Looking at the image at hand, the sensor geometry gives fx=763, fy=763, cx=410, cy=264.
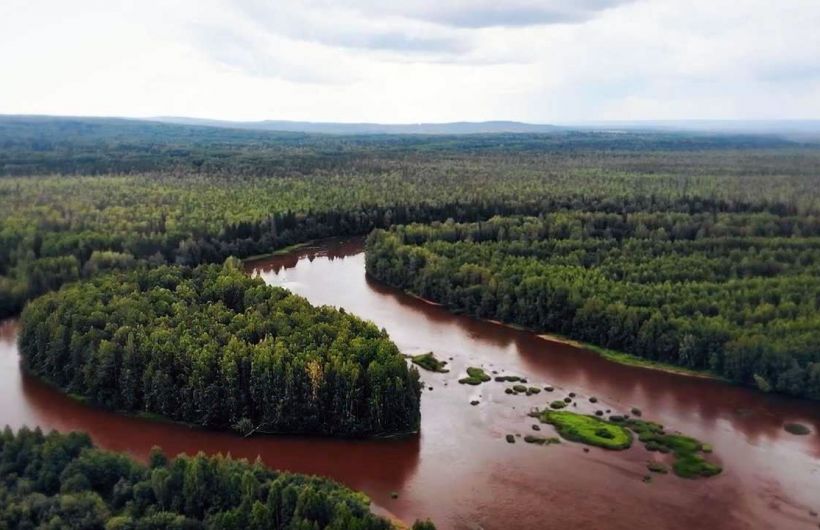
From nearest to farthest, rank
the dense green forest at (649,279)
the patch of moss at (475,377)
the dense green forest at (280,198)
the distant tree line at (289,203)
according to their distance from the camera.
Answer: the dense green forest at (649,279) → the patch of moss at (475,377) → the distant tree line at (289,203) → the dense green forest at (280,198)

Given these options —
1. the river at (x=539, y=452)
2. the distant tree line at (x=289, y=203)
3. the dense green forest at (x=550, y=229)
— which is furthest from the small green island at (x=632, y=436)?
the distant tree line at (x=289, y=203)

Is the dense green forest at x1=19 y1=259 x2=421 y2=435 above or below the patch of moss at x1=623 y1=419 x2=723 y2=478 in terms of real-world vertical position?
above

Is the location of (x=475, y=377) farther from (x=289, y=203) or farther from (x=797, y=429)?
(x=289, y=203)

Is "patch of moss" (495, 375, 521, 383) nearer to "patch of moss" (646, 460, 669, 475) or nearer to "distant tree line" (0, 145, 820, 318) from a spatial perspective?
"patch of moss" (646, 460, 669, 475)

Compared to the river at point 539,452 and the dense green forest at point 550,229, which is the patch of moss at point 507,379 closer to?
the river at point 539,452

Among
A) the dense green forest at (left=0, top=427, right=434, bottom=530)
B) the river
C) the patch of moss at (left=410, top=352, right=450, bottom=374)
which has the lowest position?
the river

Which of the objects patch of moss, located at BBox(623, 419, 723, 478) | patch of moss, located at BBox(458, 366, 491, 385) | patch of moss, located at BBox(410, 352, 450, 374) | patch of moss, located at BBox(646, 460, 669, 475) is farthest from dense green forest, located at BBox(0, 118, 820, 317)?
patch of moss, located at BBox(646, 460, 669, 475)
